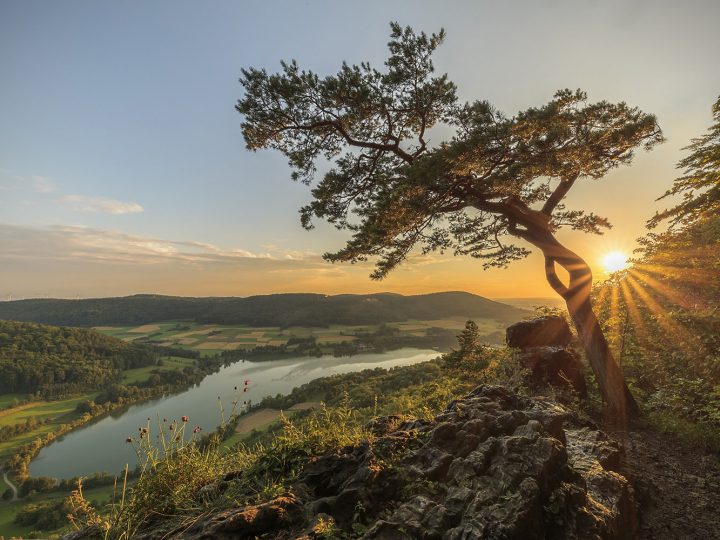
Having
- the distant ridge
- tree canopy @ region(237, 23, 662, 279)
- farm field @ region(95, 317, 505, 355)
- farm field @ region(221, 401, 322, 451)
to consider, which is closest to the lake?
farm field @ region(221, 401, 322, 451)

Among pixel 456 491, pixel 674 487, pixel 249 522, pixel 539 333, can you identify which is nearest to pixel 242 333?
pixel 539 333

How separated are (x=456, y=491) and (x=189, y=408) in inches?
3475

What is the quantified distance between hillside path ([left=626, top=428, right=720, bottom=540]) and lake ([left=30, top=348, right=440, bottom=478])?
5014cm

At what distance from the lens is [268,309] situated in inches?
6009

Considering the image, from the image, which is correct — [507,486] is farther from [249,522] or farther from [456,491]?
[249,522]

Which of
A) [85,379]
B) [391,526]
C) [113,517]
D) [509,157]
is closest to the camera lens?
[391,526]

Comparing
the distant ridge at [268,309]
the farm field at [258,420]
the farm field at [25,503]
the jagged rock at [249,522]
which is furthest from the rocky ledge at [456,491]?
the distant ridge at [268,309]

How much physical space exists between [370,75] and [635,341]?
1081cm

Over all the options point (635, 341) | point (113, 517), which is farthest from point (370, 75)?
point (635, 341)

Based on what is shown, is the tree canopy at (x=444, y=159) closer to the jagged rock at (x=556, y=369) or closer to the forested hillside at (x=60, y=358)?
the jagged rock at (x=556, y=369)

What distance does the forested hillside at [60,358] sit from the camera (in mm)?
101750

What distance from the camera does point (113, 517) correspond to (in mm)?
2893

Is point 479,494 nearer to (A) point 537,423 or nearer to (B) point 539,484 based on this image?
(B) point 539,484

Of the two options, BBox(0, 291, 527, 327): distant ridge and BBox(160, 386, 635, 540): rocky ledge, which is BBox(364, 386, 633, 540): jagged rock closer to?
BBox(160, 386, 635, 540): rocky ledge
